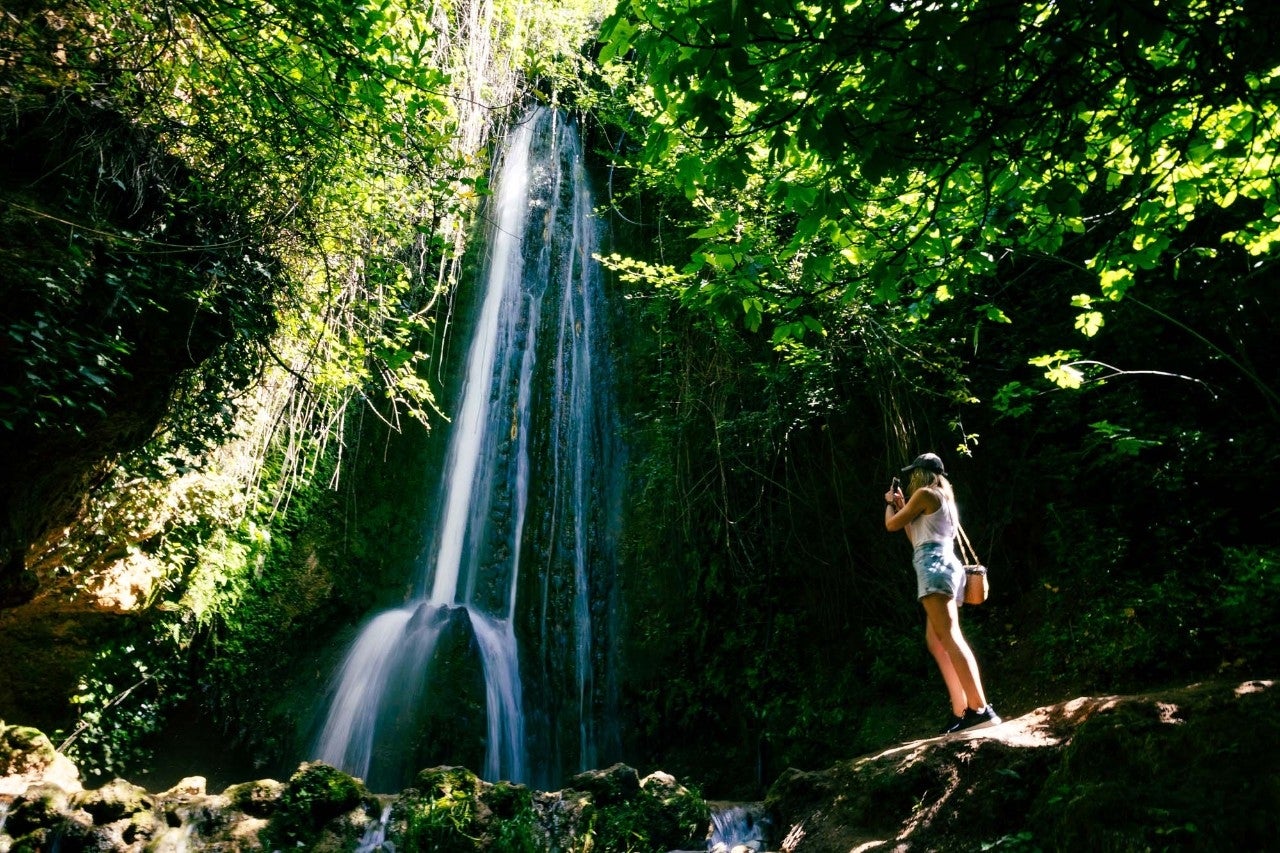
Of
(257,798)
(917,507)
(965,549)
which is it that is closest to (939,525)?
(917,507)

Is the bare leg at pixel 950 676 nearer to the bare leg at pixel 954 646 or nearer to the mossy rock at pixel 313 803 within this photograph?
the bare leg at pixel 954 646

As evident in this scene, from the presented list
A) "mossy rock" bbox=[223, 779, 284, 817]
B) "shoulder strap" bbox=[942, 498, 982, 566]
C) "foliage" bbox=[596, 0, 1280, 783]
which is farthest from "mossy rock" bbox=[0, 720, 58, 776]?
"shoulder strap" bbox=[942, 498, 982, 566]

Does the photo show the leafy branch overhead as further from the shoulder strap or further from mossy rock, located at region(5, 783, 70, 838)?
mossy rock, located at region(5, 783, 70, 838)

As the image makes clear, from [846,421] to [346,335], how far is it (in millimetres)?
5159

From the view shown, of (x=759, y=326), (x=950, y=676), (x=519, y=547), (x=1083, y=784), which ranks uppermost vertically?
(x=759, y=326)

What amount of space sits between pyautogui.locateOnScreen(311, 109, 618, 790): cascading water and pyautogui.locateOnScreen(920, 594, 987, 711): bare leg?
4526mm

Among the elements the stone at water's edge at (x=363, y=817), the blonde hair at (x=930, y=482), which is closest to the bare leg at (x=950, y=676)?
the blonde hair at (x=930, y=482)

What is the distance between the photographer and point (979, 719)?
4.01m

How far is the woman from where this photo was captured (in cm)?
402

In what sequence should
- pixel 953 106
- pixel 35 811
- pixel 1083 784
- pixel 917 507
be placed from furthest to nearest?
pixel 35 811 → pixel 917 507 → pixel 1083 784 → pixel 953 106

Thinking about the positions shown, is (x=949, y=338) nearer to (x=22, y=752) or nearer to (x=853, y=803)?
(x=853, y=803)

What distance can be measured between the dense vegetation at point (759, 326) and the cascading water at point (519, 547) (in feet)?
2.78

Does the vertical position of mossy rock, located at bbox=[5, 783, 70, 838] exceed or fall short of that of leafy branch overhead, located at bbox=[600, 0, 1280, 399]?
it falls short

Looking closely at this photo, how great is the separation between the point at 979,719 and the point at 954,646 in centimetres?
44
